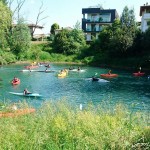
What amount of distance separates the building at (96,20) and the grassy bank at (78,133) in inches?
2874

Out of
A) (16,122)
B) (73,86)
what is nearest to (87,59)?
(73,86)

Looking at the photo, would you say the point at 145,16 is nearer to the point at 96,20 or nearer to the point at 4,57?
the point at 96,20

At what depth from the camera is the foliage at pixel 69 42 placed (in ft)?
236

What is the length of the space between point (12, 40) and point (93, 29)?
2402cm

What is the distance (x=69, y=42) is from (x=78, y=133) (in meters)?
64.6

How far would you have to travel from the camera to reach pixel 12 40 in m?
67.5

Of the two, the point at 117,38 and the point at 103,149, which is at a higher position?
the point at 117,38

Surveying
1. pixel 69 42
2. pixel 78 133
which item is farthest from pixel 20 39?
pixel 78 133

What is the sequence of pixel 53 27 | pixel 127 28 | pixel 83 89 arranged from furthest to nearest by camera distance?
pixel 53 27, pixel 127 28, pixel 83 89

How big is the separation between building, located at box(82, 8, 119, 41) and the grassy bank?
73.0 meters

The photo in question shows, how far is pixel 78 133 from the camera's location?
8281 mm

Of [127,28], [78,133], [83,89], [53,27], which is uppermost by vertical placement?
[53,27]

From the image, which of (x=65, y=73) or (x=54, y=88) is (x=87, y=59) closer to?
(x=65, y=73)

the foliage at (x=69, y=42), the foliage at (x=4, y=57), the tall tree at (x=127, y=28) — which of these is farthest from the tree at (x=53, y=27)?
the tall tree at (x=127, y=28)
